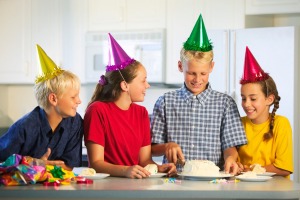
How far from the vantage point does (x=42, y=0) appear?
517 cm

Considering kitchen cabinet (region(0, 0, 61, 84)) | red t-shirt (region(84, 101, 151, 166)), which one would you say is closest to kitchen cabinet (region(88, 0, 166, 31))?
kitchen cabinet (region(0, 0, 61, 84))

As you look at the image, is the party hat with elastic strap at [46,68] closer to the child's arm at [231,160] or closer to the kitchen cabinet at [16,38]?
the child's arm at [231,160]

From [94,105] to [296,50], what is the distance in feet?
7.29

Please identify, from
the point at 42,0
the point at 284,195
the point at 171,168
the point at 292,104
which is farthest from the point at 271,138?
the point at 42,0

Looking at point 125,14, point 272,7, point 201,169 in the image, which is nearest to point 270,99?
point 201,169

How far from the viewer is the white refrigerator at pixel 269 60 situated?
444 centimetres

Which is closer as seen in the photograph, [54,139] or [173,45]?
[54,139]

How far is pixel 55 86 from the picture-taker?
2674 millimetres

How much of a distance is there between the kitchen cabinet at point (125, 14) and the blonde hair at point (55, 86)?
2372mm

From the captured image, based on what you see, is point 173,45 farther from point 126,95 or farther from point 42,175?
point 42,175

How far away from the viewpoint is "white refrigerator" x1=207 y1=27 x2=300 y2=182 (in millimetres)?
4438

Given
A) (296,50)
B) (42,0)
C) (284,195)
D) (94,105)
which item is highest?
(42,0)

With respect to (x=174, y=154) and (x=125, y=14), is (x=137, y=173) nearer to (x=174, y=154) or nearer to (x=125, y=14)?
(x=174, y=154)

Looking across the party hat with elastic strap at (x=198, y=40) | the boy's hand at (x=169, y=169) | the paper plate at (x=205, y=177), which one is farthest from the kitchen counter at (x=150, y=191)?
the party hat with elastic strap at (x=198, y=40)
